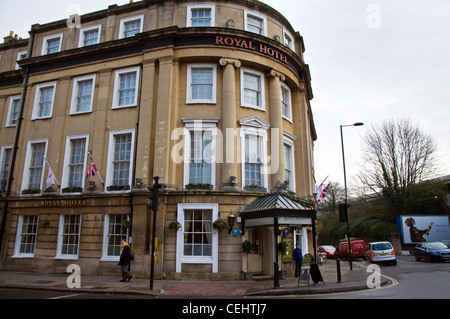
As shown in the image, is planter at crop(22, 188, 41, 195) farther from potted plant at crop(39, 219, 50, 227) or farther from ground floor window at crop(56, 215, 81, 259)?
ground floor window at crop(56, 215, 81, 259)

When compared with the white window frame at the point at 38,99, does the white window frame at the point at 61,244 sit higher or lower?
lower

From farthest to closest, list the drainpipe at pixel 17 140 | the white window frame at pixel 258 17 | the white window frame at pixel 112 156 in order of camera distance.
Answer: the drainpipe at pixel 17 140, the white window frame at pixel 258 17, the white window frame at pixel 112 156

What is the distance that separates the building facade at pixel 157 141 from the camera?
16484 mm

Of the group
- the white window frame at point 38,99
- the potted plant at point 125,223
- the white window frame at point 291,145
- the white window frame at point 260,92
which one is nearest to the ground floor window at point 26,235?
the white window frame at point 38,99

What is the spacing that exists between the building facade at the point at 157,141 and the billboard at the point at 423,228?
63.9 ft

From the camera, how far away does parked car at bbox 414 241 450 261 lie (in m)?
22.7

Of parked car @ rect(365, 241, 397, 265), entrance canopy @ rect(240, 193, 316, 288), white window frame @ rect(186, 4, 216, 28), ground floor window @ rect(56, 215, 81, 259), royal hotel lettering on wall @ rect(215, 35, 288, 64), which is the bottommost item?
parked car @ rect(365, 241, 397, 265)

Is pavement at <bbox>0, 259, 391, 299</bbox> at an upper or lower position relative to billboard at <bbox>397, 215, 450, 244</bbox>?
lower

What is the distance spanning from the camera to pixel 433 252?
2327 centimetres

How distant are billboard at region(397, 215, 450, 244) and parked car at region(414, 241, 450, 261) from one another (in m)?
9.56

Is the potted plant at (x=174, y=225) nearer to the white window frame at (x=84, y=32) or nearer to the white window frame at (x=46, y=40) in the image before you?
the white window frame at (x=84, y=32)

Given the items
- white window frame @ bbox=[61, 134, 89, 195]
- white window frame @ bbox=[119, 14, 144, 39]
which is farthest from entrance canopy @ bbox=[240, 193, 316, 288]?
white window frame @ bbox=[119, 14, 144, 39]
